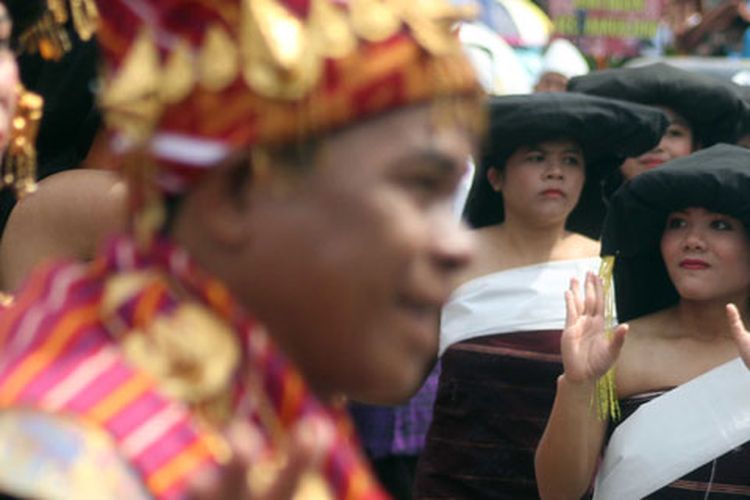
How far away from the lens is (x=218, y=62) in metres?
1.83

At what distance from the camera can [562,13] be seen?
13.9 meters

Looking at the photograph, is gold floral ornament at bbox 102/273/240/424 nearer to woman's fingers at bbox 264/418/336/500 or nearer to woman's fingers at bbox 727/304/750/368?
woman's fingers at bbox 264/418/336/500

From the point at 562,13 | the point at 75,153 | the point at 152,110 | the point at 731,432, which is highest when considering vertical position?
the point at 152,110

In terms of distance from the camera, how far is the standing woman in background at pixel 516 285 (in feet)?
19.8

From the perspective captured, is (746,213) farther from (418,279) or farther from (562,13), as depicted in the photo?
(562,13)

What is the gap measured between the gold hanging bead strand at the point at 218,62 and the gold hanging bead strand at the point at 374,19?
0.13m

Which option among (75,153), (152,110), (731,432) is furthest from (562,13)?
(152,110)

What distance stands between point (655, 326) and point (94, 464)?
Answer: 13.1 ft

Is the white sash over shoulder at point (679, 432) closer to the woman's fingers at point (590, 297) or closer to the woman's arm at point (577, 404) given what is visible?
the woman's arm at point (577, 404)

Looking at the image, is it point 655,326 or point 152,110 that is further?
point 655,326

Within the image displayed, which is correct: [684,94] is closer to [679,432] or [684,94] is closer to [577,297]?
[577,297]

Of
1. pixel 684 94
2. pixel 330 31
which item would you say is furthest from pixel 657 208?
pixel 330 31

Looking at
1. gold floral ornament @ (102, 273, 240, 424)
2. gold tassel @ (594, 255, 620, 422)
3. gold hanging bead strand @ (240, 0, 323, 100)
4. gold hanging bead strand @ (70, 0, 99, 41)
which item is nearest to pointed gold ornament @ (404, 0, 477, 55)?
gold hanging bead strand @ (240, 0, 323, 100)

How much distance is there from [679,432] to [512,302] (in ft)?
3.61
